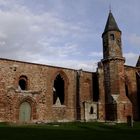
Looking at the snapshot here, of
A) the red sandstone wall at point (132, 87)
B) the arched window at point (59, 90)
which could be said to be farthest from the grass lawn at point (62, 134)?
the red sandstone wall at point (132, 87)

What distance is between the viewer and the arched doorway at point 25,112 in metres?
25.3

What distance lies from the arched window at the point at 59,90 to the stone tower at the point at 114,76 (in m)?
4.56

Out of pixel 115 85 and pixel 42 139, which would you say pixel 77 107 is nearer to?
pixel 115 85

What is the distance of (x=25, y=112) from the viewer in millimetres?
25562

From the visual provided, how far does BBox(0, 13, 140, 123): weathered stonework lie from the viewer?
25172mm

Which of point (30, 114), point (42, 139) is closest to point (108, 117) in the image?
point (30, 114)

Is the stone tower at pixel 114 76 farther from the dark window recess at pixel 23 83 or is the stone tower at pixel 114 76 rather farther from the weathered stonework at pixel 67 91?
the dark window recess at pixel 23 83

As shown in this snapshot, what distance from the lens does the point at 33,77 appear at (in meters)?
26.6

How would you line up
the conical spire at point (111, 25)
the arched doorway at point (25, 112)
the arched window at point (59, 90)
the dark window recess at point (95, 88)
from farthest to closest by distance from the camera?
the conical spire at point (111, 25) → the dark window recess at point (95, 88) → the arched window at point (59, 90) → the arched doorway at point (25, 112)

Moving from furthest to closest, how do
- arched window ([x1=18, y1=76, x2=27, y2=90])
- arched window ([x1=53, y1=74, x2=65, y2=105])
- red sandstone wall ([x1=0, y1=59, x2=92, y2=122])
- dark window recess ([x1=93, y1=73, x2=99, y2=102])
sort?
dark window recess ([x1=93, y1=73, x2=99, y2=102]) < arched window ([x1=53, y1=74, x2=65, y2=105]) < arched window ([x1=18, y1=76, x2=27, y2=90]) < red sandstone wall ([x1=0, y1=59, x2=92, y2=122])

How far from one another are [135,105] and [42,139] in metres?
21.5

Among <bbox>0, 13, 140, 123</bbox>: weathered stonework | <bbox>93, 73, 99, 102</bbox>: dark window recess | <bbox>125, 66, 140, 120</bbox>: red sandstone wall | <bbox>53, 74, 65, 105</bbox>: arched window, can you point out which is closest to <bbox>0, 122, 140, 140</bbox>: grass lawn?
<bbox>0, 13, 140, 123</bbox>: weathered stonework

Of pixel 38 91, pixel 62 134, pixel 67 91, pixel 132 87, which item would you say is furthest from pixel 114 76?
pixel 62 134

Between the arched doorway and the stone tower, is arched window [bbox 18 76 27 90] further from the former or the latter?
the stone tower
